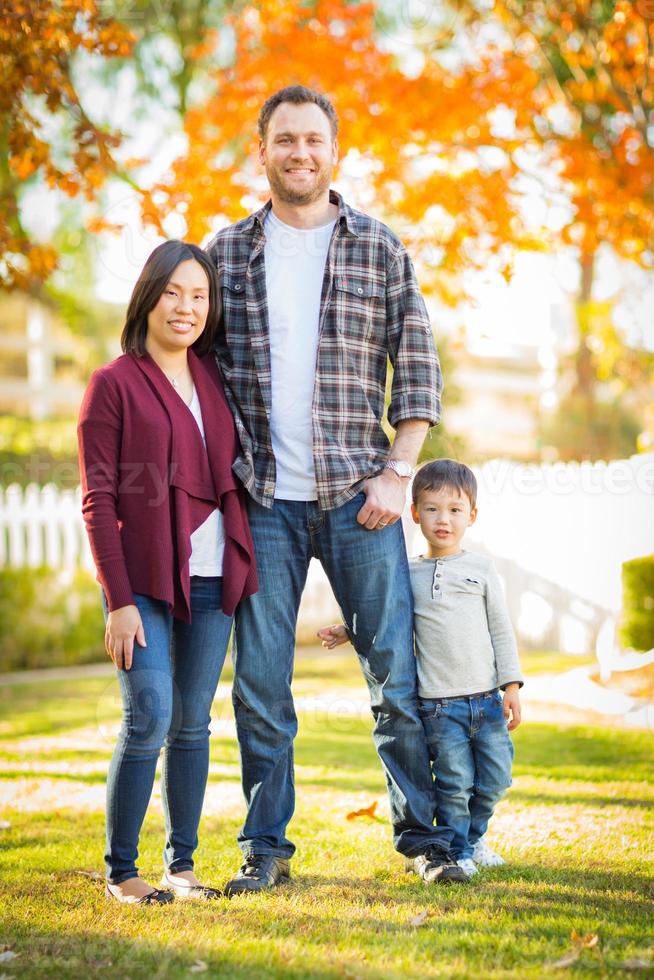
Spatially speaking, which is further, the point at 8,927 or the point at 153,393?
the point at 153,393

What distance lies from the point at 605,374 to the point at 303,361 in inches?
425

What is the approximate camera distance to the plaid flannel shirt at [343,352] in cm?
319

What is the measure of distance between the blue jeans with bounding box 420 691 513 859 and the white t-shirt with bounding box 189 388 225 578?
80 cm

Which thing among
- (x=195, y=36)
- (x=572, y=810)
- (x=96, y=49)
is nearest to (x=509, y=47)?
(x=96, y=49)

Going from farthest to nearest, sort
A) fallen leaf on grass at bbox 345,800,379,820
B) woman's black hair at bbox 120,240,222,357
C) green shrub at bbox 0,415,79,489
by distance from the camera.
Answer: green shrub at bbox 0,415,79,489 → fallen leaf on grass at bbox 345,800,379,820 → woman's black hair at bbox 120,240,222,357

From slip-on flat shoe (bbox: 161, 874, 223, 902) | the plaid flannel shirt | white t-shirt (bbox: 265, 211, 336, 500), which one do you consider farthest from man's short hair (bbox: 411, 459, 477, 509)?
slip-on flat shoe (bbox: 161, 874, 223, 902)

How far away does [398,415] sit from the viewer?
130 inches

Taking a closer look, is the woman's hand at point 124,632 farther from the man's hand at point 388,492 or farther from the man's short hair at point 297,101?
the man's short hair at point 297,101

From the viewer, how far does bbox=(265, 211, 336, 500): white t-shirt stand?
10.5 feet

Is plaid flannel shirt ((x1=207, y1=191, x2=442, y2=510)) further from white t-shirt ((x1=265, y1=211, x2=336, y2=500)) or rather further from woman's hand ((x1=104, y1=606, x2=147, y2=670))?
woman's hand ((x1=104, y1=606, x2=147, y2=670))

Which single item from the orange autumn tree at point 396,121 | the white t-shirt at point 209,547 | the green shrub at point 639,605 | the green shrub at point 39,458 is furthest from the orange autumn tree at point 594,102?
the green shrub at point 39,458

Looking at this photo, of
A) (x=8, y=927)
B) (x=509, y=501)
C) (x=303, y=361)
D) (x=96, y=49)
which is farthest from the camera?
(x=509, y=501)

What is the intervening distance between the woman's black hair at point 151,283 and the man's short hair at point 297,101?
52cm

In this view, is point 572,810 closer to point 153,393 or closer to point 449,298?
point 153,393
